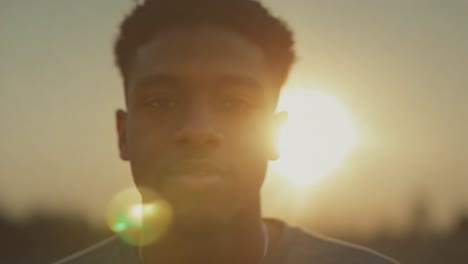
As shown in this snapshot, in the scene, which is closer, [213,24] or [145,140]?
[145,140]

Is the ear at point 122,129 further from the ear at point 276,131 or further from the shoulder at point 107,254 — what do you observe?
the ear at point 276,131

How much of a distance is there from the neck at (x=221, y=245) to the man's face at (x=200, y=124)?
0.10 metres

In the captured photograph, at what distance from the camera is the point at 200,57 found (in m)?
3.57

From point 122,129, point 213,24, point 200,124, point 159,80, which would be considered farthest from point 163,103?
point 122,129

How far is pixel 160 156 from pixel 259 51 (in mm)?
756

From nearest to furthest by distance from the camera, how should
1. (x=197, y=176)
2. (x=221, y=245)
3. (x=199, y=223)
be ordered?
(x=197, y=176) → (x=199, y=223) → (x=221, y=245)

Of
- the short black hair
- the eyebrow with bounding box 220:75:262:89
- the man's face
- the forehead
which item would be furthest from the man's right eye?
the short black hair

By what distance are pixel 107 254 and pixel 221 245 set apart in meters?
0.91

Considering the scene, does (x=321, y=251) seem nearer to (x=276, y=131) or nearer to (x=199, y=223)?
(x=276, y=131)

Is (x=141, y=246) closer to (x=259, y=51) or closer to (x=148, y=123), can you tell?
(x=148, y=123)

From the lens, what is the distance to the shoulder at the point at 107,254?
4.23m

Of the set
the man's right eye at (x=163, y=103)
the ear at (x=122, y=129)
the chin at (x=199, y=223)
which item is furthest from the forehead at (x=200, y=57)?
the chin at (x=199, y=223)

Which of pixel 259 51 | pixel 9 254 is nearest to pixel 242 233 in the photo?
pixel 259 51

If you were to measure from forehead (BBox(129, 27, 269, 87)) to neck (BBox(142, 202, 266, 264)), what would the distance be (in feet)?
2.15
